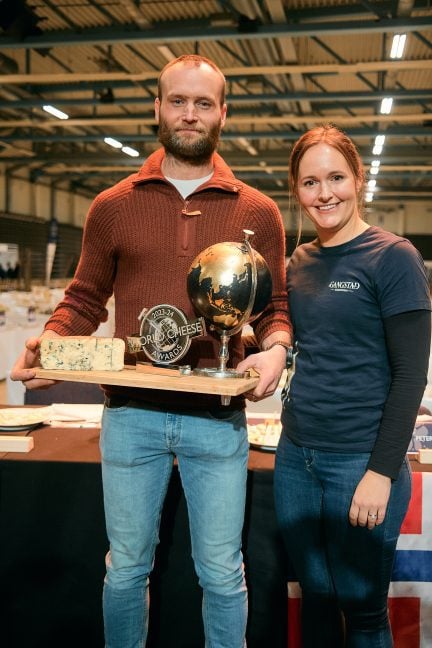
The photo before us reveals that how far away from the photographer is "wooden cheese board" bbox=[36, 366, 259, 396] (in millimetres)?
1472

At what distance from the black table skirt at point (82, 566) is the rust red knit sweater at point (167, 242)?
0.57 meters

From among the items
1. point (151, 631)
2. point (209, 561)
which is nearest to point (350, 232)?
point (209, 561)

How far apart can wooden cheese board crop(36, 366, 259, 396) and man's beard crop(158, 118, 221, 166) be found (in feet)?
1.90

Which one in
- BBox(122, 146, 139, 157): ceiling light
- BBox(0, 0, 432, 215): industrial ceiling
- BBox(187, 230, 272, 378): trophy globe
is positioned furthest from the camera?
BBox(122, 146, 139, 157): ceiling light

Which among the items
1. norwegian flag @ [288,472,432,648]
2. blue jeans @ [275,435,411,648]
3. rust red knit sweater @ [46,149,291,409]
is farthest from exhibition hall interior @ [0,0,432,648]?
blue jeans @ [275,435,411,648]

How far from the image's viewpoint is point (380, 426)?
157 centimetres

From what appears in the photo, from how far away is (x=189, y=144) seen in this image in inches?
69.5

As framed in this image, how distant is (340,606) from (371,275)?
837 mm

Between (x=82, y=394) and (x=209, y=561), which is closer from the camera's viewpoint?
(x=209, y=561)

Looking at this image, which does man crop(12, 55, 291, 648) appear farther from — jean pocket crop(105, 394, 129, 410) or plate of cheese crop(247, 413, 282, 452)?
plate of cheese crop(247, 413, 282, 452)

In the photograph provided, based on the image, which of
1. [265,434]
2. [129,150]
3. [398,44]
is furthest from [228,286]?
[129,150]

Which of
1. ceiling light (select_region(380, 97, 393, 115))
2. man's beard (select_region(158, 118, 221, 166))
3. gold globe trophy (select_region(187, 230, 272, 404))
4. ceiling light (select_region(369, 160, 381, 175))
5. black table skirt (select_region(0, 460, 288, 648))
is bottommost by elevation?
black table skirt (select_region(0, 460, 288, 648))

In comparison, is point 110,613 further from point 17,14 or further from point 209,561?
point 17,14

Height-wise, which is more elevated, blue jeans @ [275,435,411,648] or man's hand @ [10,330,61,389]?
man's hand @ [10,330,61,389]
